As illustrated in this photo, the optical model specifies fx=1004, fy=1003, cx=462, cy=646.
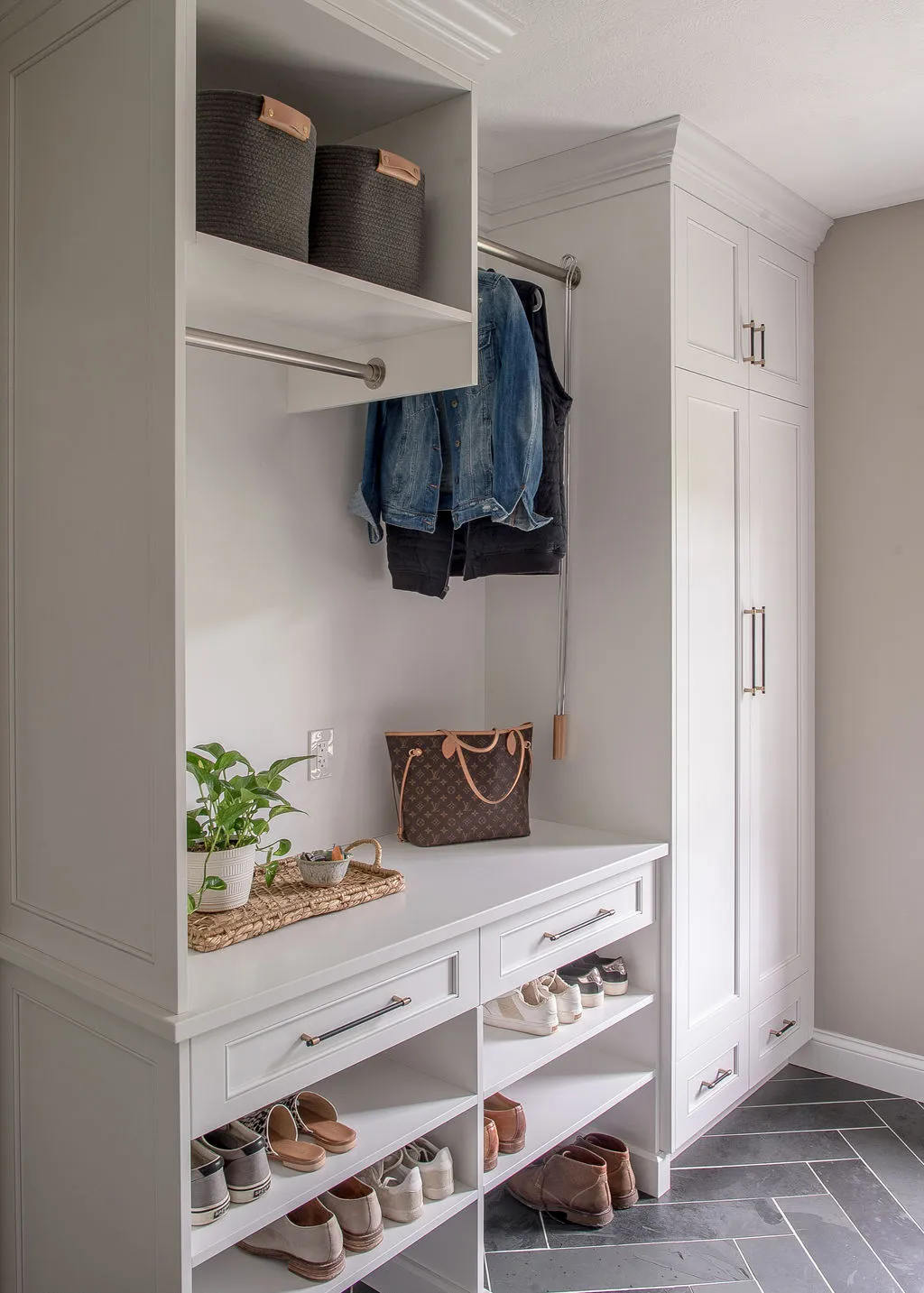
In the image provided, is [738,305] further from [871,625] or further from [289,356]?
[289,356]

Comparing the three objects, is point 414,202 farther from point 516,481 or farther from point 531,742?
point 531,742

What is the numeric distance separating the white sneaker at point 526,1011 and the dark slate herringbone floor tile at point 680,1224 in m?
0.49

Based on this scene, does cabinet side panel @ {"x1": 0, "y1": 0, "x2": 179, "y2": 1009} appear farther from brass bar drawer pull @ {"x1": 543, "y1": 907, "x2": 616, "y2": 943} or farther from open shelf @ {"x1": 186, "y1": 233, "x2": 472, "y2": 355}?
brass bar drawer pull @ {"x1": 543, "y1": 907, "x2": 616, "y2": 943}

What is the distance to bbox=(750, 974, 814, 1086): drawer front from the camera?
111 inches

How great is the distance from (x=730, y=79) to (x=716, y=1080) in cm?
239

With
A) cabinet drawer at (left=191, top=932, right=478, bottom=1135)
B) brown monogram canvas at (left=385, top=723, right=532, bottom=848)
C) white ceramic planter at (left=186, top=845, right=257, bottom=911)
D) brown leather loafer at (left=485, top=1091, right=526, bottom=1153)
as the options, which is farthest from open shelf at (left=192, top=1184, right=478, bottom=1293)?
brown monogram canvas at (left=385, top=723, right=532, bottom=848)

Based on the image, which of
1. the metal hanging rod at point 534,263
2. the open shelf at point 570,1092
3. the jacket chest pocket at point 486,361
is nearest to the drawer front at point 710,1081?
the open shelf at point 570,1092

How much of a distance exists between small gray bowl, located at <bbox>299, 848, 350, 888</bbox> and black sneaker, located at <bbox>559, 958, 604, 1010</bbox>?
0.68m

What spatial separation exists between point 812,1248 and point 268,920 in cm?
149

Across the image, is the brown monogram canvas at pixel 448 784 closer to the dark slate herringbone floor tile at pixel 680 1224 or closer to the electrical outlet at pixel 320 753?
the electrical outlet at pixel 320 753

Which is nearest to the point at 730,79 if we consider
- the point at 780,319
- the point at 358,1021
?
the point at 780,319

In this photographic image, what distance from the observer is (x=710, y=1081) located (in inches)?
102

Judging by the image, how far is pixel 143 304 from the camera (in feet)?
4.53

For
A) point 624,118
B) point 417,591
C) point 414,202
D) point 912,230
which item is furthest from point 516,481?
point 912,230
